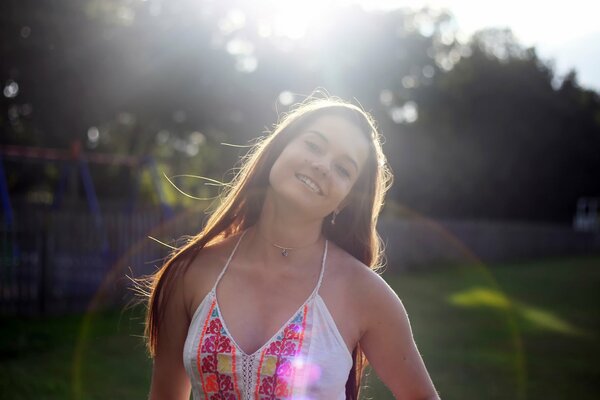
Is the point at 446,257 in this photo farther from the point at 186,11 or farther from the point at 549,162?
the point at 549,162

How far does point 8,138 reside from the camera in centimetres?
2681

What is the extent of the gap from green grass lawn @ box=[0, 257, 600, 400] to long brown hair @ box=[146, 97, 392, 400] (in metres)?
1.17

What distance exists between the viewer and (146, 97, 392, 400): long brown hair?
96.4 inches

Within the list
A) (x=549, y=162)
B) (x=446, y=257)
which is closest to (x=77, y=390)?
(x=446, y=257)

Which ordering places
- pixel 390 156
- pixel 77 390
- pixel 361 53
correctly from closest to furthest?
pixel 77 390, pixel 361 53, pixel 390 156

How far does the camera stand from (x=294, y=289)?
2332 millimetres

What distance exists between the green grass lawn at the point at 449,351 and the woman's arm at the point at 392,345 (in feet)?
5.32

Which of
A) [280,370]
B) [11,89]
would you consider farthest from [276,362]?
[11,89]

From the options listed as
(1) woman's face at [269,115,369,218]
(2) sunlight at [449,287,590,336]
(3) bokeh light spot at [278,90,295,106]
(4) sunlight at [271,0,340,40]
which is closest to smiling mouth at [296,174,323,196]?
(1) woman's face at [269,115,369,218]

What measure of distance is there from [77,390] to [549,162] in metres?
42.9

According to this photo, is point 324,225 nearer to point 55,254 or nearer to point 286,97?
point 55,254

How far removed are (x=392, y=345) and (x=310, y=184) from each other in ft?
1.75

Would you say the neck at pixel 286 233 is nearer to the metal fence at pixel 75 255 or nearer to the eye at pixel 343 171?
the eye at pixel 343 171

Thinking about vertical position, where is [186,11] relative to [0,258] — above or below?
above
